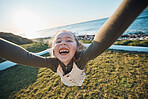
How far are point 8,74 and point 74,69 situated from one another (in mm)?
5245

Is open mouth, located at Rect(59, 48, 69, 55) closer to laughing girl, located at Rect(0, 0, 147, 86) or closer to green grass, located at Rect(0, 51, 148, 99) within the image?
laughing girl, located at Rect(0, 0, 147, 86)

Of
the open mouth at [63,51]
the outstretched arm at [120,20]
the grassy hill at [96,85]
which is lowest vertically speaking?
the grassy hill at [96,85]

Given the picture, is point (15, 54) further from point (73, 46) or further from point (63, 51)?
point (73, 46)

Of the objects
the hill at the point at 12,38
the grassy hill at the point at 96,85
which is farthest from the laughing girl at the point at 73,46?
the hill at the point at 12,38

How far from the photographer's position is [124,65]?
3857 mm

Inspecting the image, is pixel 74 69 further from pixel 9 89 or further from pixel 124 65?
pixel 9 89

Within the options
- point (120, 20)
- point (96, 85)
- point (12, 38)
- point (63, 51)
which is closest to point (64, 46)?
point (63, 51)

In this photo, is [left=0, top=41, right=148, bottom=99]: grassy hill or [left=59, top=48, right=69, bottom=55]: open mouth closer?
[left=59, top=48, right=69, bottom=55]: open mouth

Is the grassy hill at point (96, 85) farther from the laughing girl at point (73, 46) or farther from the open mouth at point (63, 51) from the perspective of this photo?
the open mouth at point (63, 51)

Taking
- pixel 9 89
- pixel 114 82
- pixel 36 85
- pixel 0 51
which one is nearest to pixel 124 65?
pixel 114 82

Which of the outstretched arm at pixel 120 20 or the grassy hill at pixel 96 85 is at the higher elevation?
the outstretched arm at pixel 120 20

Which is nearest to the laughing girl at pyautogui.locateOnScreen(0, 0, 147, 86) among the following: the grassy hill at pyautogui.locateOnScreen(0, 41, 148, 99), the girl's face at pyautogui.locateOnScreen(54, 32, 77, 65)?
the girl's face at pyautogui.locateOnScreen(54, 32, 77, 65)

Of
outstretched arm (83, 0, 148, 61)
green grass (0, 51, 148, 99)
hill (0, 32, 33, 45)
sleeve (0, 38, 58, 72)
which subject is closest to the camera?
outstretched arm (83, 0, 148, 61)

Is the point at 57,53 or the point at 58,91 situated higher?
the point at 57,53
